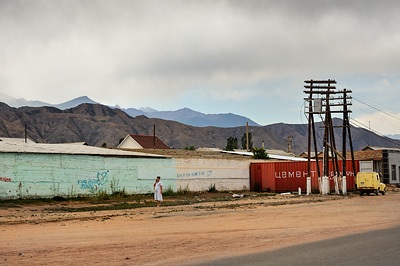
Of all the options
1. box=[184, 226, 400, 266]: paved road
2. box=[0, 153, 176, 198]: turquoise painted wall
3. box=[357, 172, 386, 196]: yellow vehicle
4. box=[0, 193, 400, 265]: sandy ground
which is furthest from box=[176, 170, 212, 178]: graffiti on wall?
box=[184, 226, 400, 266]: paved road

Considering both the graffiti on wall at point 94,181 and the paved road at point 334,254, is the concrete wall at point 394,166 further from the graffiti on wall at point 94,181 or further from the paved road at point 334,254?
the paved road at point 334,254

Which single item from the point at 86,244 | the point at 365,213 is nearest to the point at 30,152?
the point at 86,244

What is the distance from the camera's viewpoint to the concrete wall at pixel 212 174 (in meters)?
37.5

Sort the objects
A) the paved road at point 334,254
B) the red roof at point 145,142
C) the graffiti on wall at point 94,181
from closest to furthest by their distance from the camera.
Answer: the paved road at point 334,254, the graffiti on wall at point 94,181, the red roof at point 145,142

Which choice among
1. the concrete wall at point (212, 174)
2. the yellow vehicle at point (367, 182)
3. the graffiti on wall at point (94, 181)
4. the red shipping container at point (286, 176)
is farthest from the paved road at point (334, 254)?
the red shipping container at point (286, 176)

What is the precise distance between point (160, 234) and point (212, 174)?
26.8 metres

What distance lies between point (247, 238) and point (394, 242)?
3906 mm

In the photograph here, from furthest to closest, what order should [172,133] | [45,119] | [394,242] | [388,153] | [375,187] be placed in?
[172,133] → [45,119] → [388,153] → [375,187] → [394,242]

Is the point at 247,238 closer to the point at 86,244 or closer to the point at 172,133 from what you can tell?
the point at 86,244

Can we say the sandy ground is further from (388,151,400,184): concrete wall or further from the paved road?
(388,151,400,184): concrete wall

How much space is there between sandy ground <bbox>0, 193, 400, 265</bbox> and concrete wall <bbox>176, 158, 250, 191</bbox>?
17063mm

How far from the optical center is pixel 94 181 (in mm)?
29781

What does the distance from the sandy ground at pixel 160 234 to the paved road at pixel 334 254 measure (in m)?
0.67

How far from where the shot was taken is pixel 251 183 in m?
44.5
